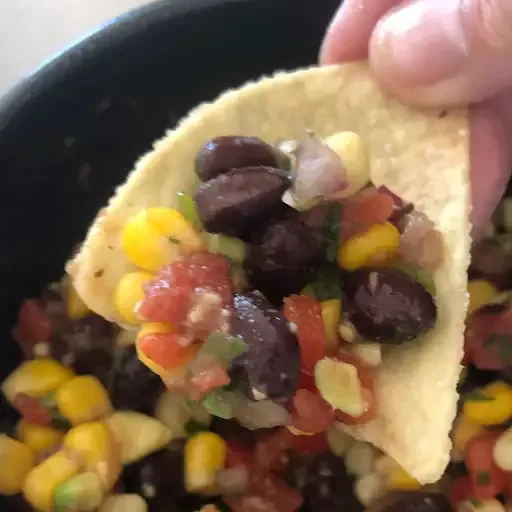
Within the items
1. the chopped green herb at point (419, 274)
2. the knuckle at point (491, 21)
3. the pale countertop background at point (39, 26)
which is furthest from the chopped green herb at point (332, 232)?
the pale countertop background at point (39, 26)

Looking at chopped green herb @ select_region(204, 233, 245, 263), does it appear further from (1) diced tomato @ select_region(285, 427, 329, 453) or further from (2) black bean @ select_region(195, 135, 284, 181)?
(1) diced tomato @ select_region(285, 427, 329, 453)

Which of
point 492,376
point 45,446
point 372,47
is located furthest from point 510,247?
point 45,446

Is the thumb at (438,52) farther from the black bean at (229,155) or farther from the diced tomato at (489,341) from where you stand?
the diced tomato at (489,341)

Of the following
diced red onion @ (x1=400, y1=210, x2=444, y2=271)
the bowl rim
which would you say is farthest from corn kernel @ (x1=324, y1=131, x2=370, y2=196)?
the bowl rim

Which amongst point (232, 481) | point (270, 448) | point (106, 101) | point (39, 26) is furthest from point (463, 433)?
point (39, 26)

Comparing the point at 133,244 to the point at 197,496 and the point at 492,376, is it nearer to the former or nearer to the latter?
the point at 197,496

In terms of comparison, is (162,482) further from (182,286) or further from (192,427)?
(182,286)
